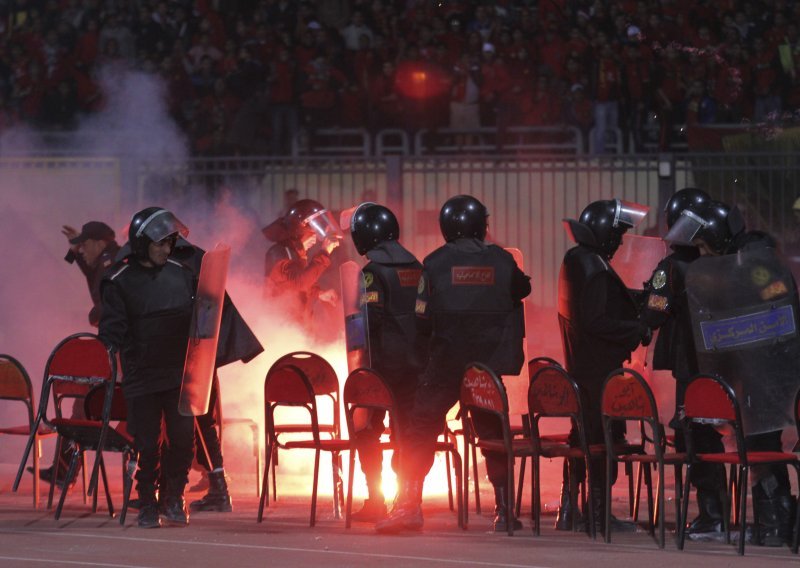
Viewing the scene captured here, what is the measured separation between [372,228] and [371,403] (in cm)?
114

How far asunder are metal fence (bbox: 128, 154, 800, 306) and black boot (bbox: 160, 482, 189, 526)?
595cm

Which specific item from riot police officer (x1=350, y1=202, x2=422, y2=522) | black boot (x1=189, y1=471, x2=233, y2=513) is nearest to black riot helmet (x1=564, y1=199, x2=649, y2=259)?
riot police officer (x1=350, y1=202, x2=422, y2=522)

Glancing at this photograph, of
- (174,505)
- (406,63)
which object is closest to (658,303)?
(174,505)

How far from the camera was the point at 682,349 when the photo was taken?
853 cm

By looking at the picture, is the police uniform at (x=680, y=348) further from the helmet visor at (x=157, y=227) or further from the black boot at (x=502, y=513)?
the helmet visor at (x=157, y=227)

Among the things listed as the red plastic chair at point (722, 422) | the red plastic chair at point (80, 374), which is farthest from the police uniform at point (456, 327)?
the red plastic chair at point (80, 374)

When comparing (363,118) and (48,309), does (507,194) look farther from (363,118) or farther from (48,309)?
(48,309)

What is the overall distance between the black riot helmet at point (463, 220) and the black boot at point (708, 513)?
6.59 ft

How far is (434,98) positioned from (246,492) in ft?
22.1

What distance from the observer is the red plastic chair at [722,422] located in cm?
761

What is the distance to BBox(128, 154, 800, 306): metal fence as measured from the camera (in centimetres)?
1411

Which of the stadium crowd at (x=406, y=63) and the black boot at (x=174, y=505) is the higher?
the stadium crowd at (x=406, y=63)

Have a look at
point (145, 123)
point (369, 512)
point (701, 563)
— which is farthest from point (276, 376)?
point (145, 123)

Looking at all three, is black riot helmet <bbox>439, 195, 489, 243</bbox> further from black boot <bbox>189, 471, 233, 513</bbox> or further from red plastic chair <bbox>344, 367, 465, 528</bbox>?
black boot <bbox>189, 471, 233, 513</bbox>
